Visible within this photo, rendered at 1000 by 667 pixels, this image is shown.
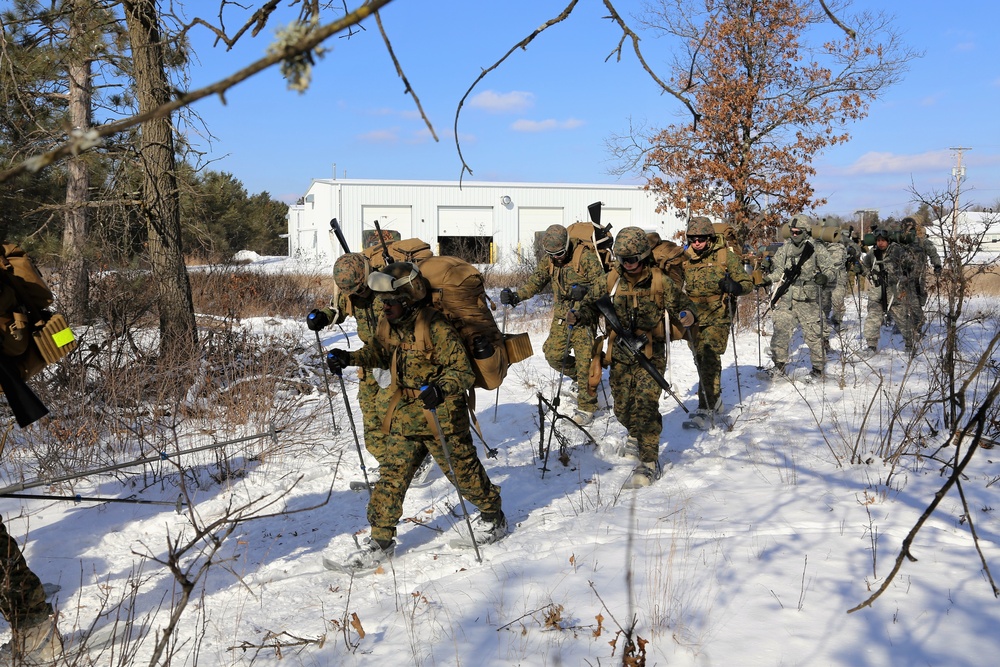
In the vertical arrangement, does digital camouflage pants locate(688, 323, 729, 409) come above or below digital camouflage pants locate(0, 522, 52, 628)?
above

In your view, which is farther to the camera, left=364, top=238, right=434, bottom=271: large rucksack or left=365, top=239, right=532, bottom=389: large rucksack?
left=364, top=238, right=434, bottom=271: large rucksack

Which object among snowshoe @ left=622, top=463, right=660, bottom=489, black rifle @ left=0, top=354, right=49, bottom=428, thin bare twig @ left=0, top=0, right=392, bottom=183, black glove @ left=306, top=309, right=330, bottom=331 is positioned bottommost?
snowshoe @ left=622, top=463, right=660, bottom=489

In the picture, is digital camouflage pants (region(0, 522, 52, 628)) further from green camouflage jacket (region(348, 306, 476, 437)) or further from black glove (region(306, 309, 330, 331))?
black glove (region(306, 309, 330, 331))

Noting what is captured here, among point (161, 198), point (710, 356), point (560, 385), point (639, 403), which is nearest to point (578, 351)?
point (560, 385)

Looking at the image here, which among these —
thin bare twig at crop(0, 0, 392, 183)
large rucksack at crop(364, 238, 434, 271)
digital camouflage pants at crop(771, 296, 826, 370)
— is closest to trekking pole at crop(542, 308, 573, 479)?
large rucksack at crop(364, 238, 434, 271)

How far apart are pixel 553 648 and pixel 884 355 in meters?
8.85

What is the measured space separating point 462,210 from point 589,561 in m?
30.2

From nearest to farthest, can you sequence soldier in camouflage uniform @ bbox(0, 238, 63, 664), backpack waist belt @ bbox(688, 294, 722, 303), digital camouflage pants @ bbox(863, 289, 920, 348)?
soldier in camouflage uniform @ bbox(0, 238, 63, 664), backpack waist belt @ bbox(688, 294, 722, 303), digital camouflage pants @ bbox(863, 289, 920, 348)

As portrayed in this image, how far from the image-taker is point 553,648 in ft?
10.8

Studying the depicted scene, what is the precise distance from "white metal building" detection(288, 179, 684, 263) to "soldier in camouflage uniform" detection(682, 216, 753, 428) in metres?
22.9

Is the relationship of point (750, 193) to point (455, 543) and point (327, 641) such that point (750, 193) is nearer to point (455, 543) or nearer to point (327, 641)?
point (455, 543)

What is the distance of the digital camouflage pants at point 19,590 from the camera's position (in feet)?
11.5

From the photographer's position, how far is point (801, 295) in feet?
30.3

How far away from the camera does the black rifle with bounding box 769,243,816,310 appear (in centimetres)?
918
